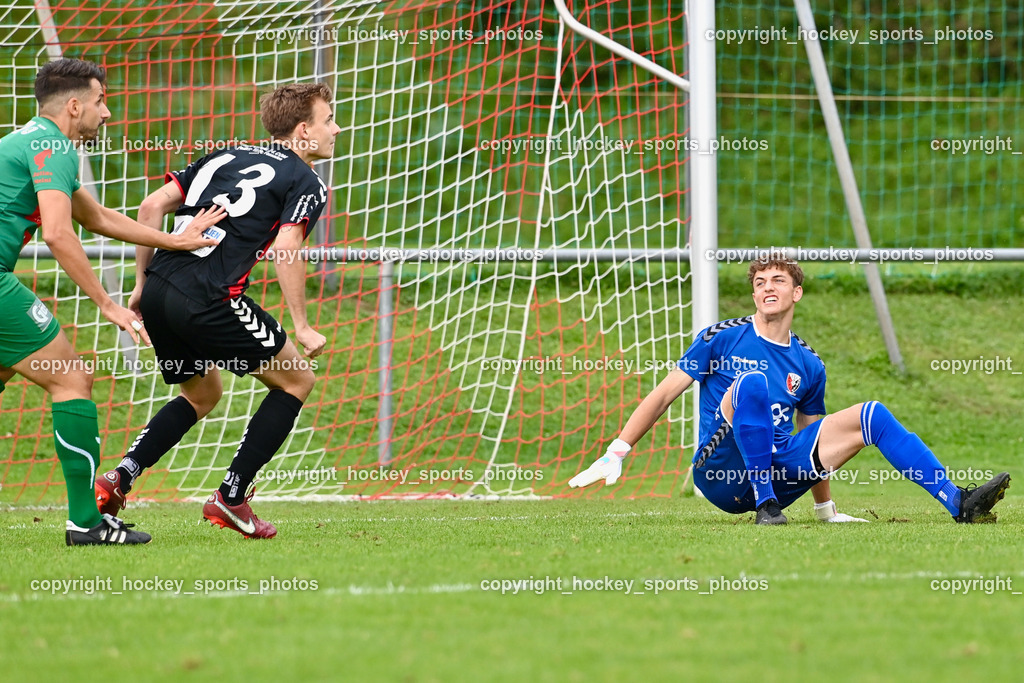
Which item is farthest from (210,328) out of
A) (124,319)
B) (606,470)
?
(606,470)

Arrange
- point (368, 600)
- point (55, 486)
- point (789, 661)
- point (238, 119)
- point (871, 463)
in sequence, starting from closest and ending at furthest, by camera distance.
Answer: point (789, 661) < point (368, 600) < point (55, 486) < point (871, 463) < point (238, 119)

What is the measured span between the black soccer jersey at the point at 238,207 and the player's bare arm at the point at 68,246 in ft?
1.29

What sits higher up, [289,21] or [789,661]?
[289,21]

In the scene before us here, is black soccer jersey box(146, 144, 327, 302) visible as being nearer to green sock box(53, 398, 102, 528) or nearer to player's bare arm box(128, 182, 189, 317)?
player's bare arm box(128, 182, 189, 317)

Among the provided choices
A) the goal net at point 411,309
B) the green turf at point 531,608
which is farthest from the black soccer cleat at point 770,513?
the goal net at point 411,309

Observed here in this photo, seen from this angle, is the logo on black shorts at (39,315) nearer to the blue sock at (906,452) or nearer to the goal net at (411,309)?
the goal net at (411,309)

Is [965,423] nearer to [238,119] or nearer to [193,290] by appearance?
[193,290]

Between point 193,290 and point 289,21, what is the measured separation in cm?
477

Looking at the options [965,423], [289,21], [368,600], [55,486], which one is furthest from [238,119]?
[368,600]

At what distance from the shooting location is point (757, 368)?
17.9 ft

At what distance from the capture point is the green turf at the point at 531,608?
2686 millimetres

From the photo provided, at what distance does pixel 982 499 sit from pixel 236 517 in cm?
302

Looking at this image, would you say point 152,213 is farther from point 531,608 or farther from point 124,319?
point 531,608

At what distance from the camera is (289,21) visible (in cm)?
918
